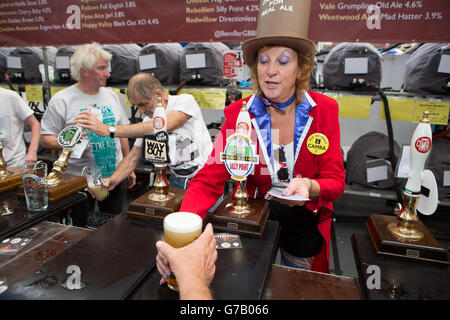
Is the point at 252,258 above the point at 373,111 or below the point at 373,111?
below

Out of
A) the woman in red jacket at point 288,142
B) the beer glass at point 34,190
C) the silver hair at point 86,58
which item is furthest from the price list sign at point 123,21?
the beer glass at point 34,190

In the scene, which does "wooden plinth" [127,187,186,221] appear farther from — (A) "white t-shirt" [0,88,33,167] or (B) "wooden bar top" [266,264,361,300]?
(A) "white t-shirt" [0,88,33,167]

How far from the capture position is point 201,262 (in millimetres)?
765

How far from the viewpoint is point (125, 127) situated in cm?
200

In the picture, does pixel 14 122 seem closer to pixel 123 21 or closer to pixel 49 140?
pixel 49 140

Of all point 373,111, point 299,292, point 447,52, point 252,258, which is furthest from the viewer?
point 373,111

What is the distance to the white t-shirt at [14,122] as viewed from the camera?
217 centimetres

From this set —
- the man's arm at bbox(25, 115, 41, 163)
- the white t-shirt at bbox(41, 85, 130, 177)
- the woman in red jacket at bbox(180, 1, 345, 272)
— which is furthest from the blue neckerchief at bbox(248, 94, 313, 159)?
the man's arm at bbox(25, 115, 41, 163)

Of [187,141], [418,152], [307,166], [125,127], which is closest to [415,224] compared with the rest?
[418,152]

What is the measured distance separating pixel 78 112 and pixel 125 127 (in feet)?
1.55

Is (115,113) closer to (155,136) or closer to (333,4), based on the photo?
(155,136)

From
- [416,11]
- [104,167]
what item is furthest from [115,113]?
[416,11]

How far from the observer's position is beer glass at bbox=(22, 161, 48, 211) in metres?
1.32
